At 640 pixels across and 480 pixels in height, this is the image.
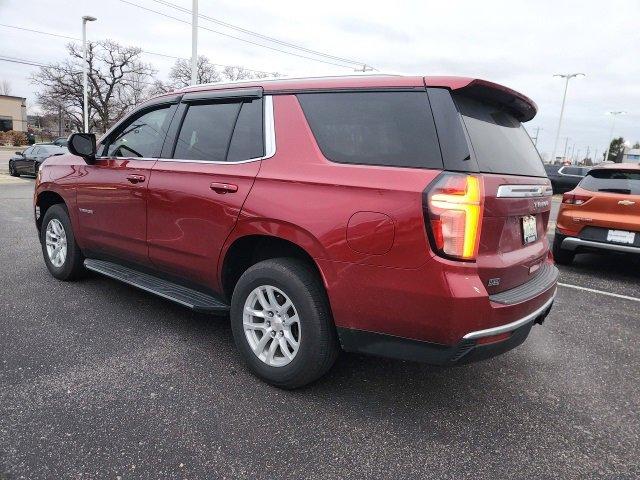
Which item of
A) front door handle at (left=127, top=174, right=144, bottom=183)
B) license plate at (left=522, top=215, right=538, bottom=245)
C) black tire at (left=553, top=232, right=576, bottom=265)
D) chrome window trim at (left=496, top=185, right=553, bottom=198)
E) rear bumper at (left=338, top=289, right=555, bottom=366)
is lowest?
black tire at (left=553, top=232, right=576, bottom=265)

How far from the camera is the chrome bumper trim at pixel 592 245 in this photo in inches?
218

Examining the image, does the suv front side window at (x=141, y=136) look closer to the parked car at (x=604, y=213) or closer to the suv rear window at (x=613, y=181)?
the parked car at (x=604, y=213)

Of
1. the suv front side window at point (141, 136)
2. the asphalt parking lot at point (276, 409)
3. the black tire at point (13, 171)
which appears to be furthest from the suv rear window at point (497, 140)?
the black tire at point (13, 171)

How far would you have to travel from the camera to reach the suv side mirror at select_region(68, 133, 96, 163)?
398 centimetres

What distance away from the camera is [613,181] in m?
5.86

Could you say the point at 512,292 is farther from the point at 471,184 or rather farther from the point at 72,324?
the point at 72,324

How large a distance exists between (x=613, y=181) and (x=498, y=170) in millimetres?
4474

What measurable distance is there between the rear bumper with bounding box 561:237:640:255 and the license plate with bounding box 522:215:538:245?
3610 millimetres

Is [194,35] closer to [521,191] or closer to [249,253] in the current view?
[249,253]

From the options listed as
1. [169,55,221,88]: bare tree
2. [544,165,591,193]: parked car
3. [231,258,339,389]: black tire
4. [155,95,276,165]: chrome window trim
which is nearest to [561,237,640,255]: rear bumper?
[231,258,339,389]: black tire

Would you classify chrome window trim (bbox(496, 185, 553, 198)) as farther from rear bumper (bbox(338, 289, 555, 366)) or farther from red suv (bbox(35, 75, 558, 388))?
rear bumper (bbox(338, 289, 555, 366))

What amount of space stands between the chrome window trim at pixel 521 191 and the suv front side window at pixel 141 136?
250 cm

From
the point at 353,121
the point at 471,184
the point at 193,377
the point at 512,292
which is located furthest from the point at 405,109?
the point at 193,377

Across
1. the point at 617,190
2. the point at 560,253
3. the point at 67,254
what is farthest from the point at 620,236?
the point at 67,254
